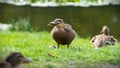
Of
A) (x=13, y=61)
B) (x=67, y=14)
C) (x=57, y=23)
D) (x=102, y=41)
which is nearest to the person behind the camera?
(x=13, y=61)

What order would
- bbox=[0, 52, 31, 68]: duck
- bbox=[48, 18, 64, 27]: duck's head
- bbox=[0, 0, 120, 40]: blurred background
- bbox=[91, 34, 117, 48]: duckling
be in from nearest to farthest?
bbox=[0, 52, 31, 68]: duck
bbox=[48, 18, 64, 27]: duck's head
bbox=[91, 34, 117, 48]: duckling
bbox=[0, 0, 120, 40]: blurred background

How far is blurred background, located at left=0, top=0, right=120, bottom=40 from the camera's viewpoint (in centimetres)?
956

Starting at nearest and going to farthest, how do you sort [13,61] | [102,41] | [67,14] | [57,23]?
[13,61], [57,23], [102,41], [67,14]

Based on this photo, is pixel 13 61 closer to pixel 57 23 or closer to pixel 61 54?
pixel 61 54

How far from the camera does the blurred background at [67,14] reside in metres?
9.56

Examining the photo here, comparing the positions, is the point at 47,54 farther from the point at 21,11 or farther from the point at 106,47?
the point at 21,11

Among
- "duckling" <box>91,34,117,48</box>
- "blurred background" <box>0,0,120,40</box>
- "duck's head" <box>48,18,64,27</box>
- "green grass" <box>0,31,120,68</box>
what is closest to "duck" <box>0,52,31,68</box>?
"green grass" <box>0,31,120,68</box>

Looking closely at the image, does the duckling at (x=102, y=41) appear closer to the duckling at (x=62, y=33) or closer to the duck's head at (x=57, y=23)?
the duckling at (x=62, y=33)

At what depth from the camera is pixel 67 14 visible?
36.4ft

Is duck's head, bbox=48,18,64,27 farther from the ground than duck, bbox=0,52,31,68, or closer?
farther from the ground

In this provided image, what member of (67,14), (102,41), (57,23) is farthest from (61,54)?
(67,14)

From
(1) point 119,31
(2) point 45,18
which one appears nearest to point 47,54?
(1) point 119,31

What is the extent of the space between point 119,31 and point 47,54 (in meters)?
3.94

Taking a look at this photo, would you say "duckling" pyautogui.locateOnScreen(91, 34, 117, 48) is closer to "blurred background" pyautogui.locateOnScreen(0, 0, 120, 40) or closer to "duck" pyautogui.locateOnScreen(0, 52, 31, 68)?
"duck" pyautogui.locateOnScreen(0, 52, 31, 68)
